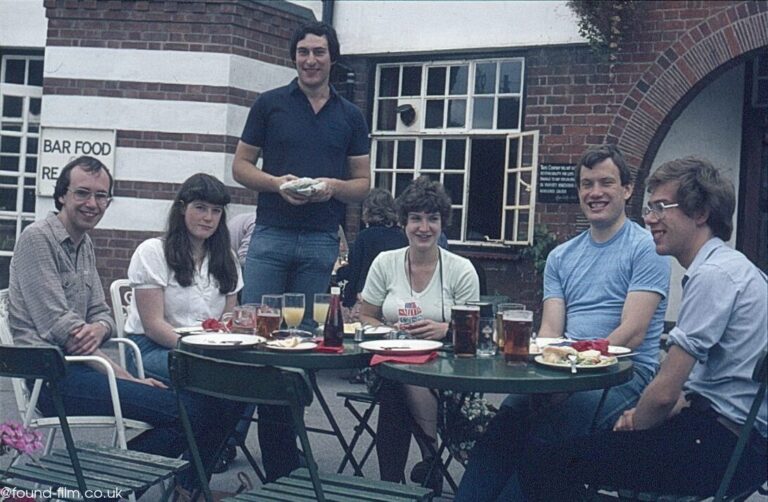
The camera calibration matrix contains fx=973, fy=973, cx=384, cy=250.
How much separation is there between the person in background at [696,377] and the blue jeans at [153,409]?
1.45m

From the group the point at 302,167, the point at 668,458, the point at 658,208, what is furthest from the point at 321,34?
the point at 668,458

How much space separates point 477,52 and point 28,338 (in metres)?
6.98

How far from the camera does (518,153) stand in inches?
387

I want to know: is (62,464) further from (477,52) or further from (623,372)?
(477,52)

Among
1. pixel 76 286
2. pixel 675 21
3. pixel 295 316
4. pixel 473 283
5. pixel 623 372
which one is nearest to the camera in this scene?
pixel 623 372

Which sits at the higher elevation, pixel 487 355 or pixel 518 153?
pixel 518 153

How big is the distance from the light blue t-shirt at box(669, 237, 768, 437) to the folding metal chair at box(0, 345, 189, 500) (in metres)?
1.76

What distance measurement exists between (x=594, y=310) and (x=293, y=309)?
1.26 meters

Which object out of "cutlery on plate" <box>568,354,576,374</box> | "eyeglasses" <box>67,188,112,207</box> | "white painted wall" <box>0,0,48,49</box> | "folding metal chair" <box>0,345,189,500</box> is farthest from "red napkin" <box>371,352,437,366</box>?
"white painted wall" <box>0,0,48,49</box>

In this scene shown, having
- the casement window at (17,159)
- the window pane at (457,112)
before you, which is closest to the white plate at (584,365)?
the window pane at (457,112)

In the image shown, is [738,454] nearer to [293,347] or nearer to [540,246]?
[293,347]

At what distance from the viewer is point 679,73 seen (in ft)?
29.9

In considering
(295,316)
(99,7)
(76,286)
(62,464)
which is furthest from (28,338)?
(99,7)

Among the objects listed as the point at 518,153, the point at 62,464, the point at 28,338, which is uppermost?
the point at 518,153
